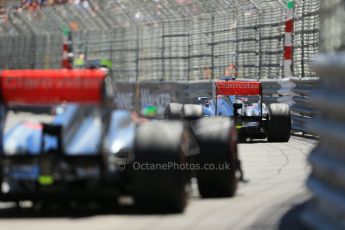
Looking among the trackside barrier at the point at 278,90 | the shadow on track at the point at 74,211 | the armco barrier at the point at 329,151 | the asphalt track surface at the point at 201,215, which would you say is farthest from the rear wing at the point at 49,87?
the trackside barrier at the point at 278,90

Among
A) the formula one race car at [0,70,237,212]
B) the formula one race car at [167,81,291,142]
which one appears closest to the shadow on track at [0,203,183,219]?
the formula one race car at [0,70,237,212]

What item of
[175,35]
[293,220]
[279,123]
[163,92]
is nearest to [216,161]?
[293,220]

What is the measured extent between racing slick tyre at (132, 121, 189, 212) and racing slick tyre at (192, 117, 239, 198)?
4.16 ft

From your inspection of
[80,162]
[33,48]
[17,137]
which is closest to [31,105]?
[17,137]

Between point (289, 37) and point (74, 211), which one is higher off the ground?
point (289, 37)

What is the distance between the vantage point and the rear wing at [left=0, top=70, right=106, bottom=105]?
8586 mm

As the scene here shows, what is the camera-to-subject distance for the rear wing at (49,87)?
8586mm

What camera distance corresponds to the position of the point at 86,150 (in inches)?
320

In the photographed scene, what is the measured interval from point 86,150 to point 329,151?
261cm

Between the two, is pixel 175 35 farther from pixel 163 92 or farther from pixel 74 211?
pixel 74 211

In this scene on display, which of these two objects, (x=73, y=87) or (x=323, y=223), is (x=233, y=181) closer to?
(x=73, y=87)

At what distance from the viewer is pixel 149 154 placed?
7918 mm

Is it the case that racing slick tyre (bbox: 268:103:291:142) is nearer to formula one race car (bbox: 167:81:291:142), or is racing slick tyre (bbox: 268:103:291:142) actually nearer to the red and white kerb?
formula one race car (bbox: 167:81:291:142)

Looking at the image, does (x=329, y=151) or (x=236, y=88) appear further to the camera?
(x=236, y=88)
